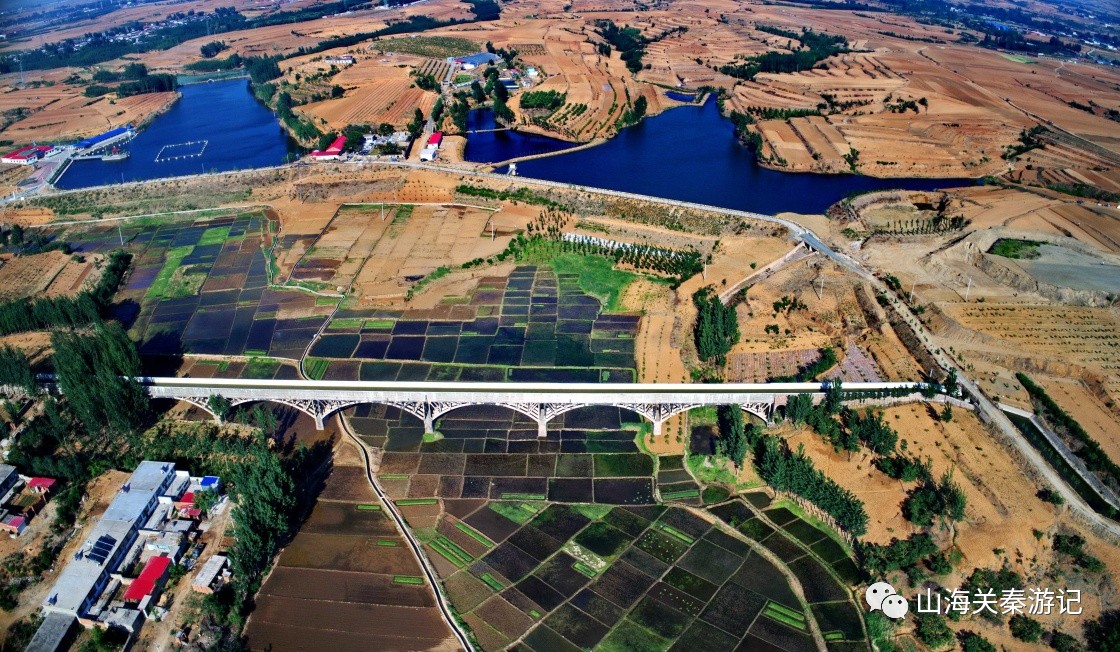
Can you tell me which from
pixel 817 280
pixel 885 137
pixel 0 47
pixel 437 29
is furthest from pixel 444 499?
pixel 0 47

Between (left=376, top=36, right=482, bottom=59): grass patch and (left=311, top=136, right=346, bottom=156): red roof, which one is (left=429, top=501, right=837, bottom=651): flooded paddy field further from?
(left=376, top=36, right=482, bottom=59): grass patch

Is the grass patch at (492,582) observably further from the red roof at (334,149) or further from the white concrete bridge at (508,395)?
the red roof at (334,149)

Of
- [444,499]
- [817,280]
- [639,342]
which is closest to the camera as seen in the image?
[444,499]

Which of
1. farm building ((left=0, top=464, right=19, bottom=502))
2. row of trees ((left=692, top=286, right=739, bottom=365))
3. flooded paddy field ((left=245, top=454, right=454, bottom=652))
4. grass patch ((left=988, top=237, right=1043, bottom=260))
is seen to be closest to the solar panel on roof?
flooded paddy field ((left=245, top=454, right=454, bottom=652))

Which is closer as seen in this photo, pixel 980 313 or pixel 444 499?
pixel 444 499

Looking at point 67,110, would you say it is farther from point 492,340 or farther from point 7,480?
point 492,340

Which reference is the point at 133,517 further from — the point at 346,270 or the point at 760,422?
the point at 760,422
